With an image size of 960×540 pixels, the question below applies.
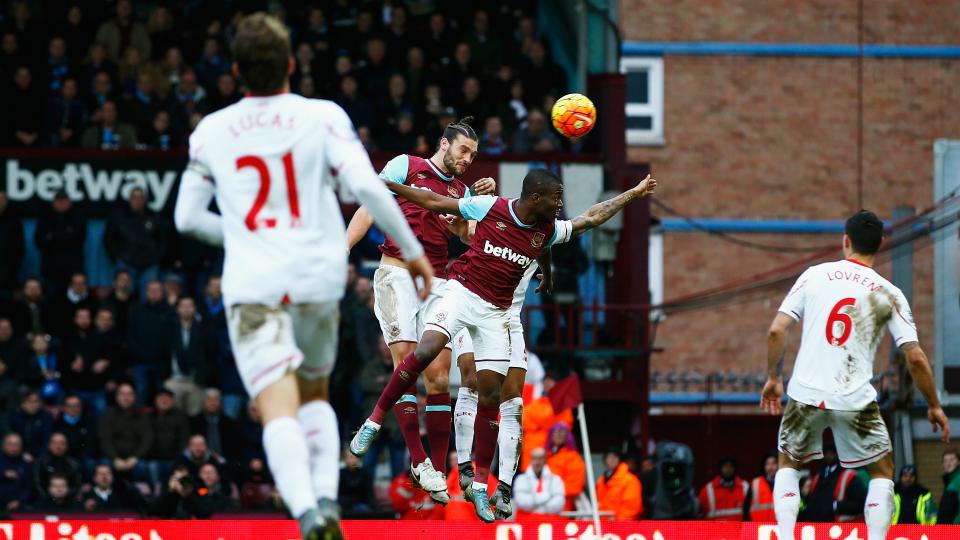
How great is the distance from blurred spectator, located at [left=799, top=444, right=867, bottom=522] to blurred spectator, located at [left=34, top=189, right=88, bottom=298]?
384 inches

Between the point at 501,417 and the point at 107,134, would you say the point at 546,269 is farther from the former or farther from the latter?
the point at 107,134

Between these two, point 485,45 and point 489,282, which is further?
point 485,45

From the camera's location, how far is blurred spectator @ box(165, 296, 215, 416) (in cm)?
2055

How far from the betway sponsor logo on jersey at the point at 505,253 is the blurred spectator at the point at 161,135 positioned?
437 inches

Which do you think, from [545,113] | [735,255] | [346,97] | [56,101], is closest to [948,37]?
[735,255]

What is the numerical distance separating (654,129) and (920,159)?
5921 mm

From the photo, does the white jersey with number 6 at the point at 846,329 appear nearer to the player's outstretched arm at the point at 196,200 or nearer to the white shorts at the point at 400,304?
the white shorts at the point at 400,304

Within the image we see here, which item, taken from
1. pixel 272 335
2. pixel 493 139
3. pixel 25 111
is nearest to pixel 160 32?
pixel 25 111

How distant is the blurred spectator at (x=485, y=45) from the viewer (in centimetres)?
2392

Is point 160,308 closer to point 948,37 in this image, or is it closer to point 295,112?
point 295,112

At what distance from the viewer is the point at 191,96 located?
2278 cm

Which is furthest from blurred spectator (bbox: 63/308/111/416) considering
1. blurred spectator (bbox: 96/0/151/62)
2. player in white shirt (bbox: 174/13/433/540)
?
player in white shirt (bbox: 174/13/433/540)

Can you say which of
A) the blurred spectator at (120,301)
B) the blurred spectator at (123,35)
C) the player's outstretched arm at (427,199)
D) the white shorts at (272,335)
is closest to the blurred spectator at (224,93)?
the blurred spectator at (123,35)

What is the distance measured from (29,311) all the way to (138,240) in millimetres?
1652
